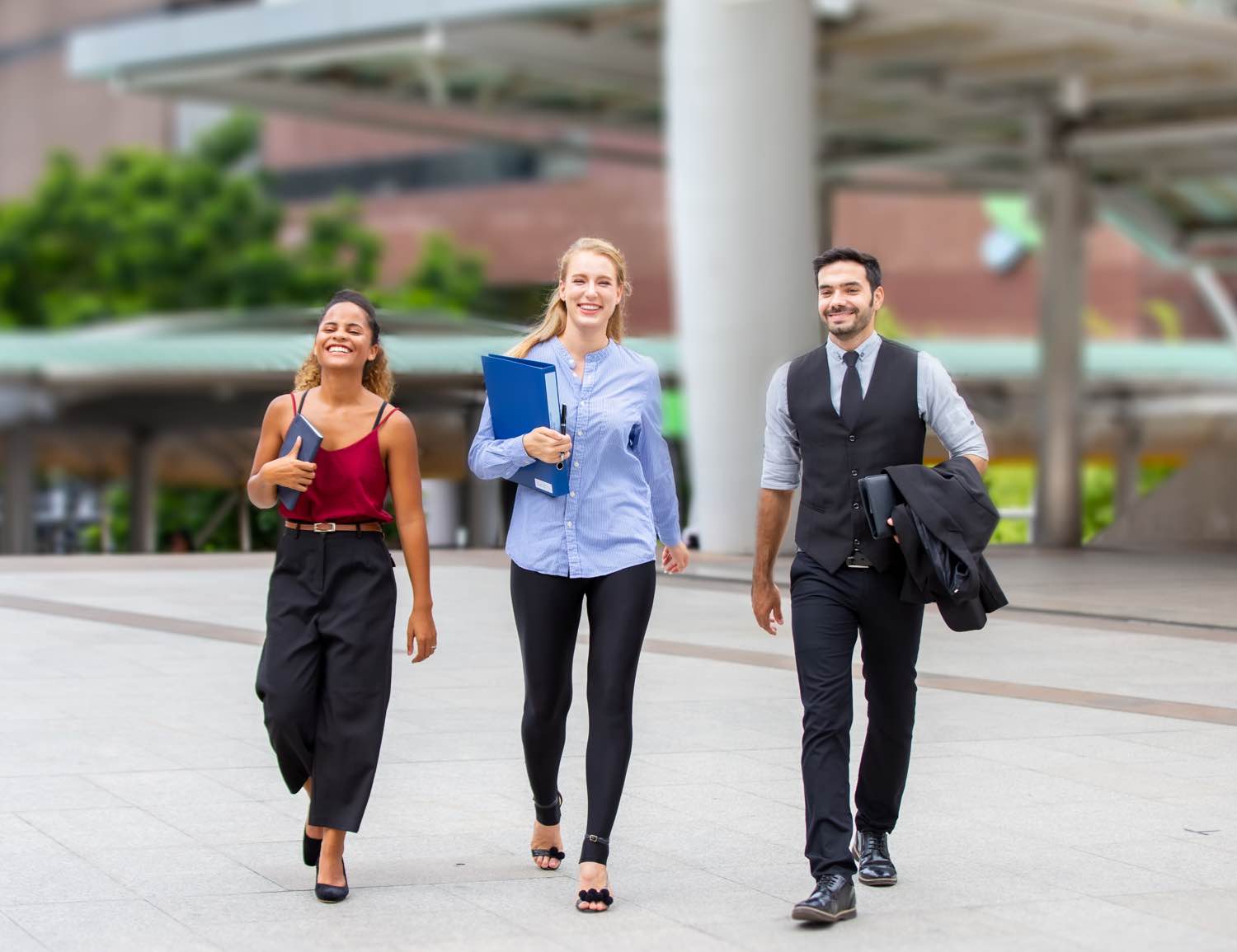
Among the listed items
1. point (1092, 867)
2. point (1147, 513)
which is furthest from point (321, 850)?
point (1147, 513)

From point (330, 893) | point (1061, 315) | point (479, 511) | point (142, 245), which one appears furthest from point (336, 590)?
point (142, 245)

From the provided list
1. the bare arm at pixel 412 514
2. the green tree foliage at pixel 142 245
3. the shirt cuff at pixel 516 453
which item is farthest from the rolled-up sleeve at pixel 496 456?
the green tree foliage at pixel 142 245

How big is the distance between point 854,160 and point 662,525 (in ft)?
92.0

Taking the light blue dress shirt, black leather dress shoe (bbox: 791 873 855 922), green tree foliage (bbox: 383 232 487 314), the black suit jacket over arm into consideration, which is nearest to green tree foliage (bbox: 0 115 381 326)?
green tree foliage (bbox: 383 232 487 314)

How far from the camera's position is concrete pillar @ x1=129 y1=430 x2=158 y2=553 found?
2855 centimetres

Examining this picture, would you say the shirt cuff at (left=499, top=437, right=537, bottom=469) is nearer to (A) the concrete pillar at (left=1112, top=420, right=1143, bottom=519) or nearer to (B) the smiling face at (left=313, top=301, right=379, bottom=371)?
(B) the smiling face at (left=313, top=301, right=379, bottom=371)

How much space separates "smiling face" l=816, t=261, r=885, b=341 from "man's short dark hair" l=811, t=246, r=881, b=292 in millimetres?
11

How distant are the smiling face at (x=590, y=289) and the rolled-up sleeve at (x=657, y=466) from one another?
24cm

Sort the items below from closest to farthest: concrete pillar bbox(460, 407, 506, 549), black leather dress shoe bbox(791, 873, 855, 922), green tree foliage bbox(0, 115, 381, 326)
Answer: black leather dress shoe bbox(791, 873, 855, 922), concrete pillar bbox(460, 407, 506, 549), green tree foliage bbox(0, 115, 381, 326)

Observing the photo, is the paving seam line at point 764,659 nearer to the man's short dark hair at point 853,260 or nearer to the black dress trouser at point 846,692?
the black dress trouser at point 846,692

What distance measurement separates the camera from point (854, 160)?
108 feet

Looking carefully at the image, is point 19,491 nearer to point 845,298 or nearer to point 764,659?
point 764,659

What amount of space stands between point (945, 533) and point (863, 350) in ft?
1.91

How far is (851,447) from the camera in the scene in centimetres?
550
